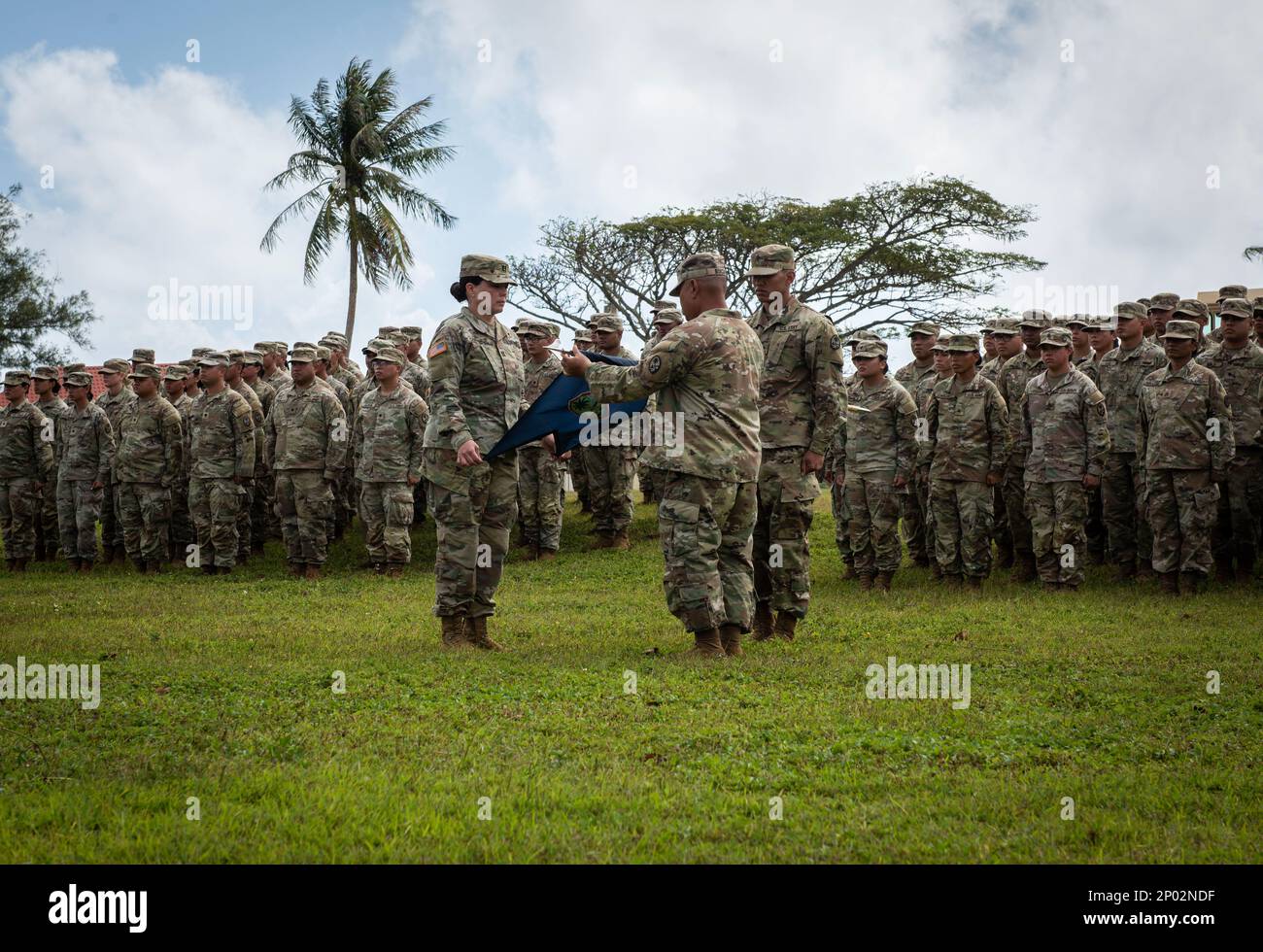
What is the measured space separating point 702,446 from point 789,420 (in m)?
1.19

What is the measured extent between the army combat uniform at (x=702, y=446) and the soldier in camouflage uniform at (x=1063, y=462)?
522 centimetres

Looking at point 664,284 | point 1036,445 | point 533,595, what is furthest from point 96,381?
point 1036,445

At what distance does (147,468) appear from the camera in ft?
52.0

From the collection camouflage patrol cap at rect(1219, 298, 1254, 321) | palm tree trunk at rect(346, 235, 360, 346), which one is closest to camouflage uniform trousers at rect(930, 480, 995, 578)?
camouflage patrol cap at rect(1219, 298, 1254, 321)

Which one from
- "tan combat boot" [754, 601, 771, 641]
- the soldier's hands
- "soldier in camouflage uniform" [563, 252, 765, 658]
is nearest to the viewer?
"soldier in camouflage uniform" [563, 252, 765, 658]

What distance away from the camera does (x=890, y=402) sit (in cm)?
1268

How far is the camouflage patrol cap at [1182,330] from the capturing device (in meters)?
11.6

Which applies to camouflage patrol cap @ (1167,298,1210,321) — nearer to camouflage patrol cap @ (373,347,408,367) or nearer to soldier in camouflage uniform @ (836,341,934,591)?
soldier in camouflage uniform @ (836,341,934,591)

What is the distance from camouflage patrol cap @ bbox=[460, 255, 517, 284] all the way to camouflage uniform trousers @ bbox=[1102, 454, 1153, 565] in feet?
24.2

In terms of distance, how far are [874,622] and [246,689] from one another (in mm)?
5213

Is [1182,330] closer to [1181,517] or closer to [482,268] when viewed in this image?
[1181,517]

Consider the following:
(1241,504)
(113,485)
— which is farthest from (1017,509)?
(113,485)

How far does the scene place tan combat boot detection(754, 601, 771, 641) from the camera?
9.02m
